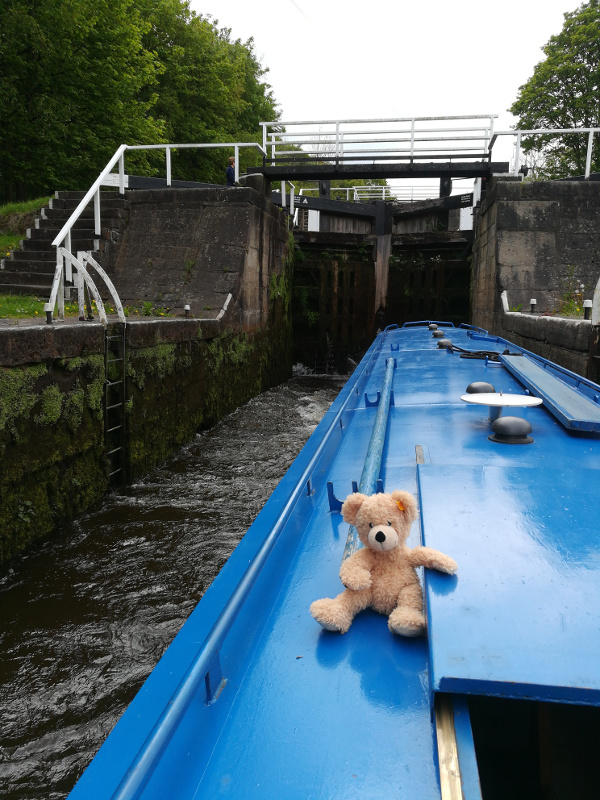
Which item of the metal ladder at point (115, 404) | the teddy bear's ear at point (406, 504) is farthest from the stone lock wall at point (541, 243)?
the teddy bear's ear at point (406, 504)

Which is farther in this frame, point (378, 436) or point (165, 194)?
point (165, 194)

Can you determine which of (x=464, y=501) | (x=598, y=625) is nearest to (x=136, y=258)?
(x=464, y=501)

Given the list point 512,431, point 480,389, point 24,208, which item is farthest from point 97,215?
point 512,431

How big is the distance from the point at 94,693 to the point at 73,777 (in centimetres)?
48

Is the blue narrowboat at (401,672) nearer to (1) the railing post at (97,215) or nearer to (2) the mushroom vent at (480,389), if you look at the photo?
(2) the mushroom vent at (480,389)

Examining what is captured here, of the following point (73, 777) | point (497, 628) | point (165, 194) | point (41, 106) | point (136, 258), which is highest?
point (41, 106)

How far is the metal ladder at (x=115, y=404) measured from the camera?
5105 mm

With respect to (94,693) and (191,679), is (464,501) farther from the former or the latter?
(94,693)

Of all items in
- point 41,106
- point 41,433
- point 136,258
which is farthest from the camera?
point 41,106

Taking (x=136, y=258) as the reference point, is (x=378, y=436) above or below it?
below

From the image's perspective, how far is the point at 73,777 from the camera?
239 centimetres

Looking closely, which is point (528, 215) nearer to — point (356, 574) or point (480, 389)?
point (480, 389)

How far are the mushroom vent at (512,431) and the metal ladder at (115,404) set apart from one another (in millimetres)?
3568

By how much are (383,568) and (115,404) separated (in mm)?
4248
